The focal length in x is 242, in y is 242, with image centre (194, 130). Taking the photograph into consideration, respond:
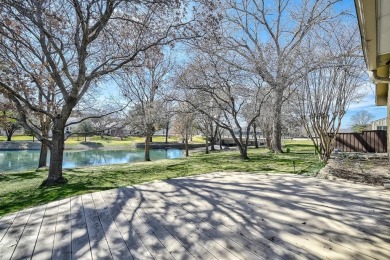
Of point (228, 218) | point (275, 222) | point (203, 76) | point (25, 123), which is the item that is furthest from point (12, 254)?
point (203, 76)

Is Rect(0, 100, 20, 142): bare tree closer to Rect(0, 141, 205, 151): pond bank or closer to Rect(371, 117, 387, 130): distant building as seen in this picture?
Rect(0, 141, 205, 151): pond bank

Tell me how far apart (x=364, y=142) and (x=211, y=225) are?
1219 centimetres

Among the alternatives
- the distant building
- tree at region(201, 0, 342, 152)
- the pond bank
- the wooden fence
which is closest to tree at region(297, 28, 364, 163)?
tree at region(201, 0, 342, 152)

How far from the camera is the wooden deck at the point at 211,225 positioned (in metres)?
2.34

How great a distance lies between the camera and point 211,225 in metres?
2.97

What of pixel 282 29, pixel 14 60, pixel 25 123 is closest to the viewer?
pixel 25 123

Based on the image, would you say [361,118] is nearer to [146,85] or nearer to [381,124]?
[381,124]

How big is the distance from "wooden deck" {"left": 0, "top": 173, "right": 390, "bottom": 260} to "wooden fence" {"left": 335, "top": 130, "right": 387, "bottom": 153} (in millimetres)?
8890

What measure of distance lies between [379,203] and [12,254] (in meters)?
4.62

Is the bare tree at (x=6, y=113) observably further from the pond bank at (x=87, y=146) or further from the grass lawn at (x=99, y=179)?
the pond bank at (x=87, y=146)

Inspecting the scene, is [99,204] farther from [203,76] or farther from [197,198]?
[203,76]

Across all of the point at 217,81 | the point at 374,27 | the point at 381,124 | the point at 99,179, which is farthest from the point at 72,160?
A: the point at 381,124

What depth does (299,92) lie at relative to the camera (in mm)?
7855

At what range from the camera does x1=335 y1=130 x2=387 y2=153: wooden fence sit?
11.4 m
